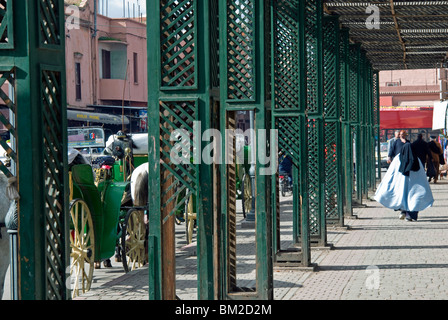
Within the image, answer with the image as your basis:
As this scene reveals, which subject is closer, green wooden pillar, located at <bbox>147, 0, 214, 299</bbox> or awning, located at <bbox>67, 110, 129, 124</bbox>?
green wooden pillar, located at <bbox>147, 0, 214, 299</bbox>

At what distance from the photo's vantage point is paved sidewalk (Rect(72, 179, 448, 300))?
9.94 meters

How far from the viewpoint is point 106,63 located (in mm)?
49219

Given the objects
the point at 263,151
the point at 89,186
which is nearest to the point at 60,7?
the point at 263,151

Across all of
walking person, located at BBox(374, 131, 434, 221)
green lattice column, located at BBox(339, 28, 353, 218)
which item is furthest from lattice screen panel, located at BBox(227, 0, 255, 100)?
green lattice column, located at BBox(339, 28, 353, 218)

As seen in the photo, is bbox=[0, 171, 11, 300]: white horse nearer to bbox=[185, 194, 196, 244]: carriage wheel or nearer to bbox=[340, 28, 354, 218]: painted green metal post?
bbox=[185, 194, 196, 244]: carriage wheel

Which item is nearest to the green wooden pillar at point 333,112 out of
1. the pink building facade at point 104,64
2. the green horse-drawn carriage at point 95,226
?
the green horse-drawn carriage at point 95,226

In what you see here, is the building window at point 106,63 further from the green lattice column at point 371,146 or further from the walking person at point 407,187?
the walking person at point 407,187

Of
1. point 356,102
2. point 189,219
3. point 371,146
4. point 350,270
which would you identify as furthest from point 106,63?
point 350,270

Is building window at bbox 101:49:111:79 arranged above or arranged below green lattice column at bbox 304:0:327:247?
above

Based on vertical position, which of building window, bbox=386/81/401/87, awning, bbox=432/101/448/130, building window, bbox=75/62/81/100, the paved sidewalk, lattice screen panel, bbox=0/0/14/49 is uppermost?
building window, bbox=386/81/401/87

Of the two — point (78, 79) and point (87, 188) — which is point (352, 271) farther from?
point (78, 79)

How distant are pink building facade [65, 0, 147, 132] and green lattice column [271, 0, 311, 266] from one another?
2919 centimetres

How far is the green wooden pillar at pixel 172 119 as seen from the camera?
6.82 metres
